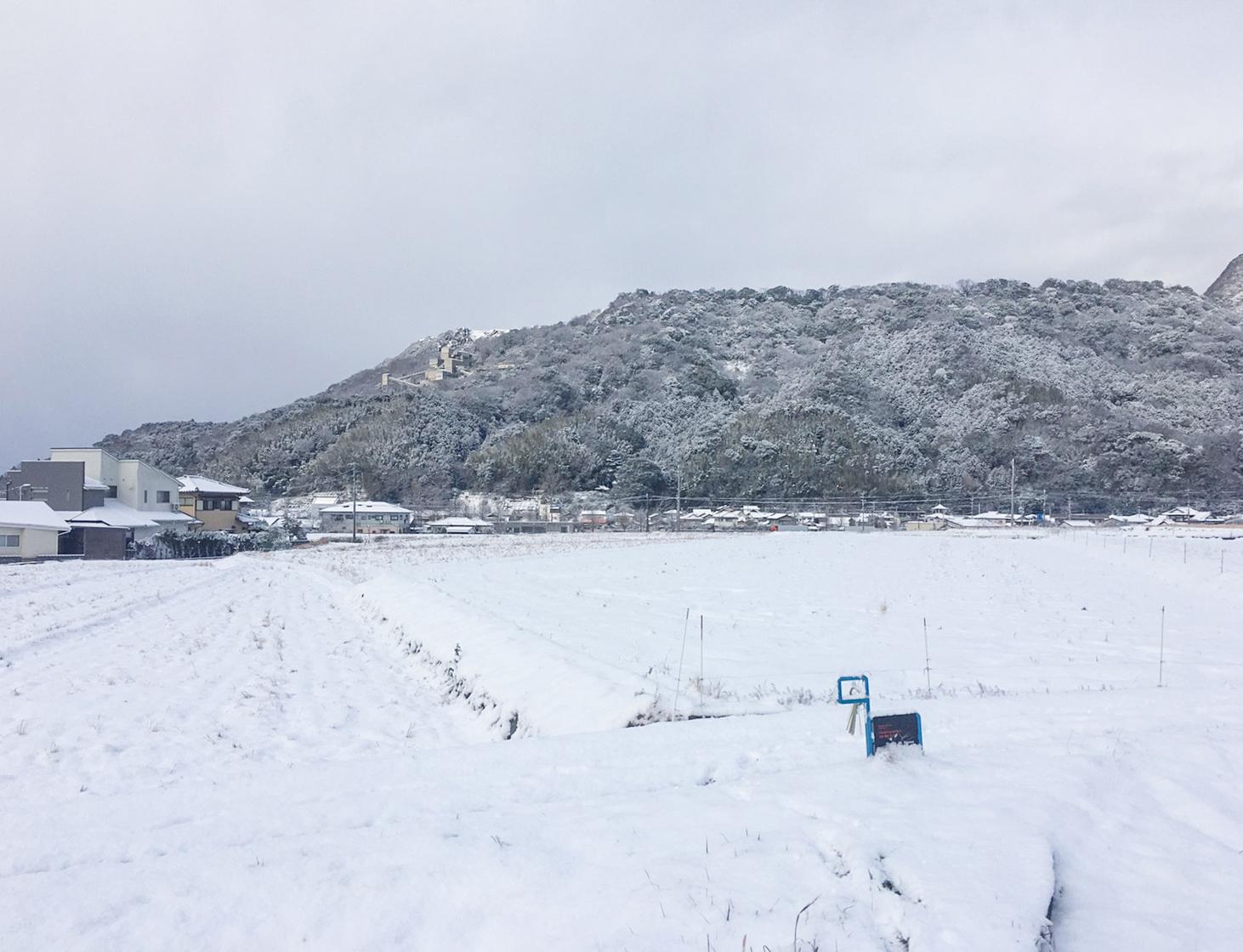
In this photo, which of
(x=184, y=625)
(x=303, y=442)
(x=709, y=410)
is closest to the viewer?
(x=184, y=625)

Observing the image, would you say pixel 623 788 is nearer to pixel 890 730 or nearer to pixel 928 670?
pixel 890 730

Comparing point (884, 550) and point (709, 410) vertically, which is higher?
point (709, 410)

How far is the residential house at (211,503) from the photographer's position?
6862 centimetres

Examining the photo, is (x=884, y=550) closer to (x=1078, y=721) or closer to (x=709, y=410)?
(x=1078, y=721)

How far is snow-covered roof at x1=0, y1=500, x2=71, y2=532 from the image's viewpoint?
47.1 metres

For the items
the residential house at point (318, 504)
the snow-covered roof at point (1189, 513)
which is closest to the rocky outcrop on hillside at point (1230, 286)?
the snow-covered roof at point (1189, 513)

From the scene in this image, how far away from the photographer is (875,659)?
1179cm

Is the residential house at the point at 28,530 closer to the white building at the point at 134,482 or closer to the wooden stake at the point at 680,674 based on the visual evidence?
the white building at the point at 134,482

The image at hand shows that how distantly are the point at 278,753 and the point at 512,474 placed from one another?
280 ft

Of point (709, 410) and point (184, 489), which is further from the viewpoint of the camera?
point (709, 410)

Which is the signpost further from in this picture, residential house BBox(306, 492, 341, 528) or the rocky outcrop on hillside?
the rocky outcrop on hillside

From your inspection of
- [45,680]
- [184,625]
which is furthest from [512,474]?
[45,680]

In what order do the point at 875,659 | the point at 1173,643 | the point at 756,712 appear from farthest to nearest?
the point at 1173,643
the point at 875,659
the point at 756,712

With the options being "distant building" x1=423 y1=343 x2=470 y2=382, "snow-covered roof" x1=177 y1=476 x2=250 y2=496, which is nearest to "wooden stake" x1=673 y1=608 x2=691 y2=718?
"snow-covered roof" x1=177 y1=476 x2=250 y2=496
